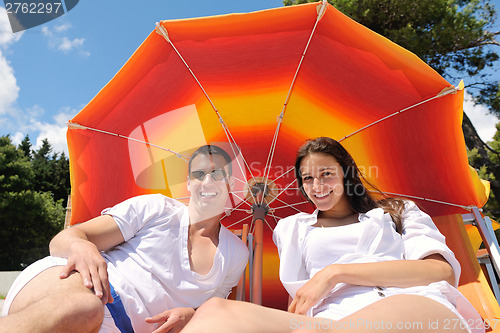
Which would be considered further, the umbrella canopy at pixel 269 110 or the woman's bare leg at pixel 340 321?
the umbrella canopy at pixel 269 110

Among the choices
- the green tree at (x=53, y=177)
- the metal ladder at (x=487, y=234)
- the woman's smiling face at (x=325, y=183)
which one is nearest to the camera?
the woman's smiling face at (x=325, y=183)

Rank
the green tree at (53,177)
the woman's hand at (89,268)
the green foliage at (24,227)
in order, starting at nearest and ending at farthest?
the woman's hand at (89,268) → the green foliage at (24,227) → the green tree at (53,177)

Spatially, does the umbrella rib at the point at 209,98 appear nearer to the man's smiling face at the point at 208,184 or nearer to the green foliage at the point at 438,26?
Result: the man's smiling face at the point at 208,184

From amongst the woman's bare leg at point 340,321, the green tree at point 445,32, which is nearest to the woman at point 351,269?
the woman's bare leg at point 340,321

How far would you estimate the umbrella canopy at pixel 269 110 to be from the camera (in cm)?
228

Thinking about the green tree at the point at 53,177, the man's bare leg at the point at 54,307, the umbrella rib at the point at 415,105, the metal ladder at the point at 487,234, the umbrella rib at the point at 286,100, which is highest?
the green tree at the point at 53,177

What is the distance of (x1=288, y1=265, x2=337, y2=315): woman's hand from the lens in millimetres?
1627

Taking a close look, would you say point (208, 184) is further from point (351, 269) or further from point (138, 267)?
point (351, 269)

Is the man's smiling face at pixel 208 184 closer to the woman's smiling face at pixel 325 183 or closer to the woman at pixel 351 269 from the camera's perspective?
the woman at pixel 351 269

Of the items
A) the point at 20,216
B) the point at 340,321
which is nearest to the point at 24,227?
the point at 20,216

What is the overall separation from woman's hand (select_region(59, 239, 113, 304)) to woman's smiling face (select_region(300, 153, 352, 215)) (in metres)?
1.31

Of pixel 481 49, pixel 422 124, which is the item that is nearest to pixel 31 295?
pixel 422 124

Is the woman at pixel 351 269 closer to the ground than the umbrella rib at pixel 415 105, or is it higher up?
closer to the ground

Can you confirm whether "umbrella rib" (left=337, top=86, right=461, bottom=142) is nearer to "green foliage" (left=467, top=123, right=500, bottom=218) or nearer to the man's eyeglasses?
the man's eyeglasses
